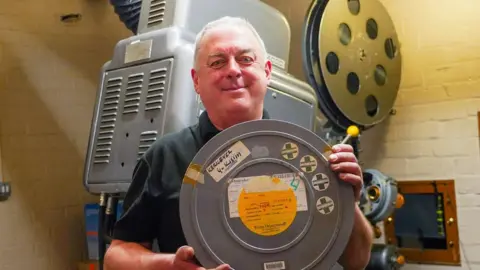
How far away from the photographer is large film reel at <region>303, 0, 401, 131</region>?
7.91ft

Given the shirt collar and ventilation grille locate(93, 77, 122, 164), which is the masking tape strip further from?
ventilation grille locate(93, 77, 122, 164)

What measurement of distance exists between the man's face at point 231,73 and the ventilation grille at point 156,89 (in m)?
0.34

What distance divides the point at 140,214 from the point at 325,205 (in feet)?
1.52

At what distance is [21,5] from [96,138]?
1.41 metres

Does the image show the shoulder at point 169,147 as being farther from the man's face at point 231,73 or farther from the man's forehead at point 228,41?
the man's forehead at point 228,41

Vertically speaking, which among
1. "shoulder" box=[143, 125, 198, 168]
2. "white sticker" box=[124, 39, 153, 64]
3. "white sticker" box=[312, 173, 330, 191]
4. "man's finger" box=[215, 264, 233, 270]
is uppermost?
"white sticker" box=[124, 39, 153, 64]

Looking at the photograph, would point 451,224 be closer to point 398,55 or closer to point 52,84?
point 398,55

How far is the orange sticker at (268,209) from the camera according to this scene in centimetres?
125

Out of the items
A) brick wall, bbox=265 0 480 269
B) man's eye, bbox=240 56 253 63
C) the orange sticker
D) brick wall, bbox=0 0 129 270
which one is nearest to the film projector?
the orange sticker

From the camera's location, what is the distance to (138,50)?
76.3 inches

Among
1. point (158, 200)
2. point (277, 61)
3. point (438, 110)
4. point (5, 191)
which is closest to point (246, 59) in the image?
point (158, 200)

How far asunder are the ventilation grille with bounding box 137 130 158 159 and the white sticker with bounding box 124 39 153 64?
10.6 inches

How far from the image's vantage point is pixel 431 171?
2797 mm

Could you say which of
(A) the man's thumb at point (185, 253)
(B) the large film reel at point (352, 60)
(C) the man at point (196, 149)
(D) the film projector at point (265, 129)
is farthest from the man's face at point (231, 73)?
(B) the large film reel at point (352, 60)
